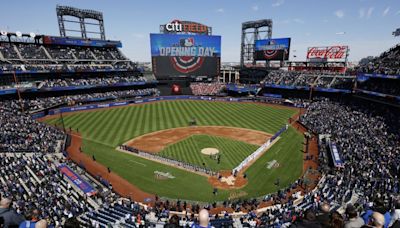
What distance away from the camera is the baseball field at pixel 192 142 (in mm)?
24953

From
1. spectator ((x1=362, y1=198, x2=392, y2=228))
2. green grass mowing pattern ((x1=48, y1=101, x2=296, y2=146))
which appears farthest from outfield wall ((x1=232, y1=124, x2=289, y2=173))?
spectator ((x1=362, y1=198, x2=392, y2=228))

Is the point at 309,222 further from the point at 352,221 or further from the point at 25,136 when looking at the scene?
the point at 25,136

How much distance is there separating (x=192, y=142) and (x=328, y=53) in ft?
188

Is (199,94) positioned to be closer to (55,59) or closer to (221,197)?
(55,59)

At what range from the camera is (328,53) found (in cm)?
7056

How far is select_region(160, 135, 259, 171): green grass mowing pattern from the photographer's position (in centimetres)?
2950

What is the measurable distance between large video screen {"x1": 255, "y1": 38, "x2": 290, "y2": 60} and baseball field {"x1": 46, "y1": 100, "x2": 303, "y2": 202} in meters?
24.1

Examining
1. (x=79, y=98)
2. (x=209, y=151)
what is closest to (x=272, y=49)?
(x=209, y=151)

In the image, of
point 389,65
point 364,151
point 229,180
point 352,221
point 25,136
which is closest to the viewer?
point 352,221

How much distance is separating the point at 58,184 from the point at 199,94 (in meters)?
63.8

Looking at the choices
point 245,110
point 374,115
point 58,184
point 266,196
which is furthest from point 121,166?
point 374,115

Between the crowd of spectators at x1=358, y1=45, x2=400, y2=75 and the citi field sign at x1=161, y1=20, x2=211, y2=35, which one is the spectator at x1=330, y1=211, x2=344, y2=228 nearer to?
the crowd of spectators at x1=358, y1=45, x2=400, y2=75

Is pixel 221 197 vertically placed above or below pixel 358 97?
below

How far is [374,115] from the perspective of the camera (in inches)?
1697
